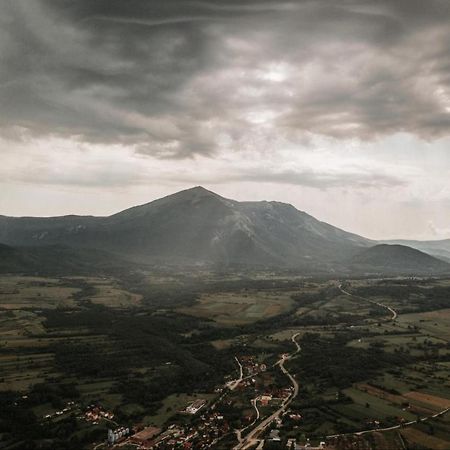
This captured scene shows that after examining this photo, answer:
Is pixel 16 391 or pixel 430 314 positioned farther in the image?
pixel 430 314

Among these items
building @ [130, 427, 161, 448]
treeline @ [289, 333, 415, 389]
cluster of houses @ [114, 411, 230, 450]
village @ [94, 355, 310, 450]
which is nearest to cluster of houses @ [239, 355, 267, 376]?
treeline @ [289, 333, 415, 389]

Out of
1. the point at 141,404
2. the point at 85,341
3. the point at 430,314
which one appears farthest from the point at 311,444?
the point at 430,314

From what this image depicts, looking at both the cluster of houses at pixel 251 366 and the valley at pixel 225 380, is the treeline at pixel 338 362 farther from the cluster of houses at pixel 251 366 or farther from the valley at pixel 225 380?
the cluster of houses at pixel 251 366

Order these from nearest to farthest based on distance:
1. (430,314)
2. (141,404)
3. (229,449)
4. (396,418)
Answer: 1. (229,449)
2. (396,418)
3. (141,404)
4. (430,314)

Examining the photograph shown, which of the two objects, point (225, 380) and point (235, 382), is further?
point (225, 380)

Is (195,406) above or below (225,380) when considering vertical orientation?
below

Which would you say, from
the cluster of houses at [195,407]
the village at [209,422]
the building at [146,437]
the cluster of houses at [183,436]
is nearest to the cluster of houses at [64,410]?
the village at [209,422]

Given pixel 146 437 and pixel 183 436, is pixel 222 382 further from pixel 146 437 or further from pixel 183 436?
pixel 146 437

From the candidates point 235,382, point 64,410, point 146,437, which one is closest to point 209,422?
point 146,437

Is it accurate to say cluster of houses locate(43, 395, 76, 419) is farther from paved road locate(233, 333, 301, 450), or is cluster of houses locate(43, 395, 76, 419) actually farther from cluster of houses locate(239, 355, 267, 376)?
cluster of houses locate(239, 355, 267, 376)

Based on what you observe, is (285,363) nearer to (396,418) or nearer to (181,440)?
(396,418)

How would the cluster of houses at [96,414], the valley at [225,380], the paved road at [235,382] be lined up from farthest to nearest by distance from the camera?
the paved road at [235,382]
the cluster of houses at [96,414]
the valley at [225,380]
